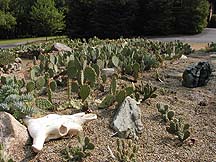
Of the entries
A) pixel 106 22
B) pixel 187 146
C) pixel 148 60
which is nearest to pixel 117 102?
pixel 187 146

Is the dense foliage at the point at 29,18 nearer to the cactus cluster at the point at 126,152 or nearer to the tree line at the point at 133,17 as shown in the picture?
the tree line at the point at 133,17

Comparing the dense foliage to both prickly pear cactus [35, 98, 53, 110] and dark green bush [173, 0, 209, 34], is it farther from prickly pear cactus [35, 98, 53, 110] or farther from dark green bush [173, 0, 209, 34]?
prickly pear cactus [35, 98, 53, 110]

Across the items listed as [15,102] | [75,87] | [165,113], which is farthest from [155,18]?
[15,102]

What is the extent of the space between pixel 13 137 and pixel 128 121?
1.45 metres

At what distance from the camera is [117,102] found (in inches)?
222

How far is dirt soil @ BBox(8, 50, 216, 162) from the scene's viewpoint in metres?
4.35

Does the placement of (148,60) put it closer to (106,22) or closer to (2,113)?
(2,113)

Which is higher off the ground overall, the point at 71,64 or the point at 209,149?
the point at 71,64

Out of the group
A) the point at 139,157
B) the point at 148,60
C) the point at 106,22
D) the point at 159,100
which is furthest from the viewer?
the point at 106,22

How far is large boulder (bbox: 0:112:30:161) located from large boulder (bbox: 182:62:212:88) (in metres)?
3.47

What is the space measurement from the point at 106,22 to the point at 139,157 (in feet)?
79.9

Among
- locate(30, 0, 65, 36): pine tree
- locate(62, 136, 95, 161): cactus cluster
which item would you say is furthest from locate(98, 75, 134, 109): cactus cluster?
locate(30, 0, 65, 36): pine tree

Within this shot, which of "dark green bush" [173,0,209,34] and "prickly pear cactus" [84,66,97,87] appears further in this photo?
"dark green bush" [173,0,209,34]

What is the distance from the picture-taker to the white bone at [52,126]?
453cm
